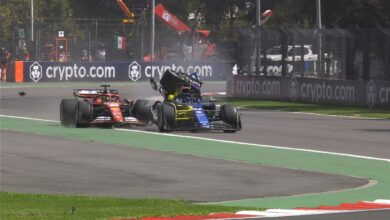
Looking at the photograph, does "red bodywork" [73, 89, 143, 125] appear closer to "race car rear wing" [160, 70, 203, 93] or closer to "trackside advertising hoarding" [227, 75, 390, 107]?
"race car rear wing" [160, 70, 203, 93]

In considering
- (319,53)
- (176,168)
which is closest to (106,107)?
(176,168)

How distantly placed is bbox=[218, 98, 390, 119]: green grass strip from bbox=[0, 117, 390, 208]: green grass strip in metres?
9.57

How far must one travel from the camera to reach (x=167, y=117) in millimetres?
25656

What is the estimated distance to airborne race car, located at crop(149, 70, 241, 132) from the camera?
25656 millimetres

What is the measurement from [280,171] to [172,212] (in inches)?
224

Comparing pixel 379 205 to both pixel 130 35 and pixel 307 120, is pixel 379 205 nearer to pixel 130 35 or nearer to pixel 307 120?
pixel 307 120

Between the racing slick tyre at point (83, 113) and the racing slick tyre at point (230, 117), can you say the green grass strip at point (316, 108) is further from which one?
the racing slick tyre at point (83, 113)

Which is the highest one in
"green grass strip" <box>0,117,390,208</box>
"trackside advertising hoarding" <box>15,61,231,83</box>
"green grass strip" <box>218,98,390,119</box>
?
"trackside advertising hoarding" <box>15,61,231,83</box>

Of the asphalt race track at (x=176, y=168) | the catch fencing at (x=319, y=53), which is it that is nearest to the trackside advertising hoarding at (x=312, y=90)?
the catch fencing at (x=319, y=53)

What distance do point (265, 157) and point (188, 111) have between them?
5756 millimetres

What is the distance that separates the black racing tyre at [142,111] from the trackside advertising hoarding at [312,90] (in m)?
11.0

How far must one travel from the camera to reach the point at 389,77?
121ft

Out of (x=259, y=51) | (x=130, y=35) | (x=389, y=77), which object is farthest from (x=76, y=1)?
(x=389, y=77)

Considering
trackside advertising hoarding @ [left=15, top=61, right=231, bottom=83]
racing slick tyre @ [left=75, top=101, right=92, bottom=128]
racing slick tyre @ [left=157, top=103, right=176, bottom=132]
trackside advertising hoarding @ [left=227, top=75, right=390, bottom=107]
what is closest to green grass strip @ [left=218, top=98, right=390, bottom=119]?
trackside advertising hoarding @ [left=227, top=75, right=390, bottom=107]
